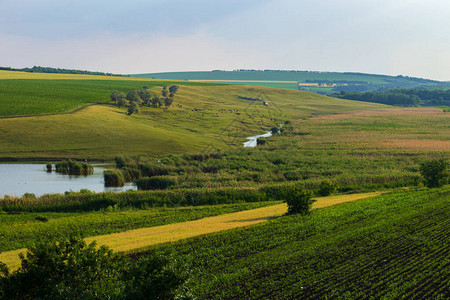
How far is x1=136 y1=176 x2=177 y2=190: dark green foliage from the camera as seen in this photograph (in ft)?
185

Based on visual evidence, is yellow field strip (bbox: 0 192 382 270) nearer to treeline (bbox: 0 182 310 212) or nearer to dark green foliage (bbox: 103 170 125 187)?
treeline (bbox: 0 182 310 212)

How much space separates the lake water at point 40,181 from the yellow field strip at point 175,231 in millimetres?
21426

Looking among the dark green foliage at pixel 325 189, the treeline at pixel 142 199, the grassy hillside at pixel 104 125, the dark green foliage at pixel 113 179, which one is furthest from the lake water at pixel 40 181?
the dark green foliage at pixel 325 189

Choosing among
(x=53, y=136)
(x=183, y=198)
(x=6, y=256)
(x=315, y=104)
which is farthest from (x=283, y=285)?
(x=315, y=104)

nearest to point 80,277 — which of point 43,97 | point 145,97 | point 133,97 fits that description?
point 133,97

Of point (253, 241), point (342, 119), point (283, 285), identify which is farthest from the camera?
point (342, 119)

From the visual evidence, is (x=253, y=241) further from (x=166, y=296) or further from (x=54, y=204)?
(x=54, y=204)

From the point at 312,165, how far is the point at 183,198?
2995 cm

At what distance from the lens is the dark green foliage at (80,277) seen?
17094 mm

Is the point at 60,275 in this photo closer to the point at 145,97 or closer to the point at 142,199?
the point at 142,199

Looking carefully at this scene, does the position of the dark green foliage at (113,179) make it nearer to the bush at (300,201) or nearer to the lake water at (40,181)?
the lake water at (40,181)

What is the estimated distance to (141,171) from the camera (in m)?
67.6

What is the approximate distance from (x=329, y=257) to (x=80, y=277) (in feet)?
44.8

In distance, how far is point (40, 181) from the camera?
62.3 m
